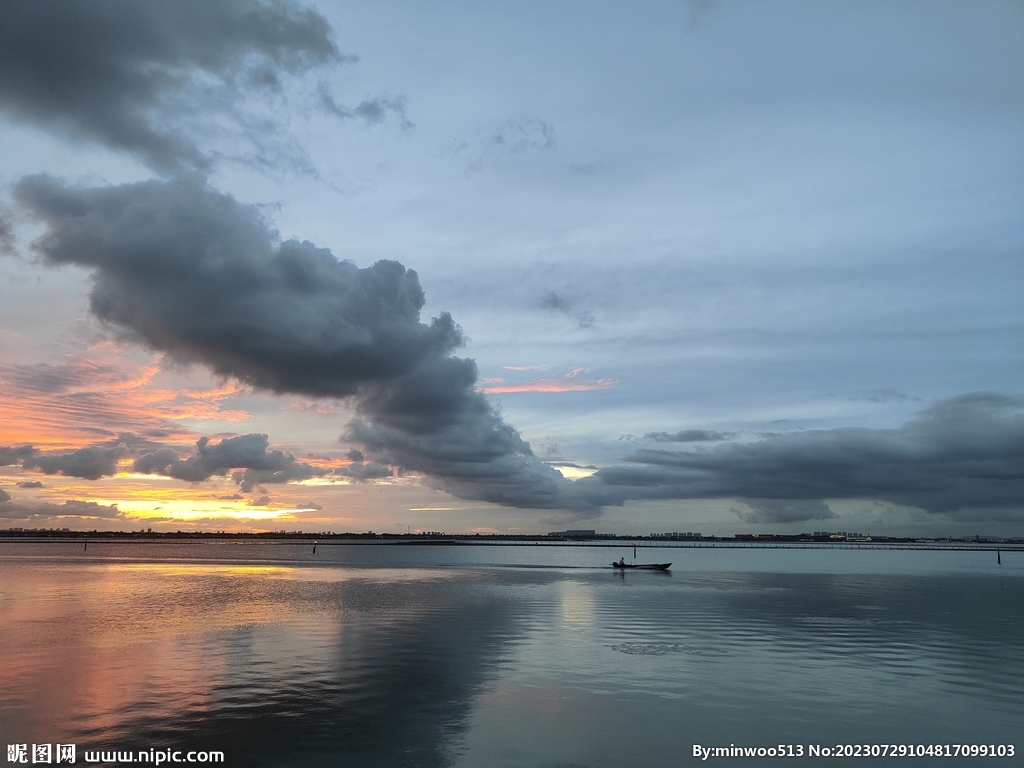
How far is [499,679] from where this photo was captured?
112 feet

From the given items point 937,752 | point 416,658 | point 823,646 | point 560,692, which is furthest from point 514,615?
point 937,752

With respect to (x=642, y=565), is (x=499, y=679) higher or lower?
higher

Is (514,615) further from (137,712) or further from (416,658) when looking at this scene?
(137,712)

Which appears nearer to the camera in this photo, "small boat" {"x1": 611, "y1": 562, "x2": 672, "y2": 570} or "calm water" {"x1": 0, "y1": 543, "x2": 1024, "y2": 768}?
"calm water" {"x1": 0, "y1": 543, "x2": 1024, "y2": 768}

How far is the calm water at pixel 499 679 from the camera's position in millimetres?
24594

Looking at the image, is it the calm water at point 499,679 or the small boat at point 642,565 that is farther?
the small boat at point 642,565

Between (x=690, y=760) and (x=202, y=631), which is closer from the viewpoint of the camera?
(x=690, y=760)

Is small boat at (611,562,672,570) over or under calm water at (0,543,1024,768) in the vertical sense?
under

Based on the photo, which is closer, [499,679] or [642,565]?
[499,679]

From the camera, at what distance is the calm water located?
24.6m

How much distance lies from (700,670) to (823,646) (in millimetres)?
13585

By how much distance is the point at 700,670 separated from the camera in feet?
119

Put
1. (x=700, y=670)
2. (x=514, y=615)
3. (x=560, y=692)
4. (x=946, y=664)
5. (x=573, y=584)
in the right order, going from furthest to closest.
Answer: (x=573, y=584), (x=514, y=615), (x=946, y=664), (x=700, y=670), (x=560, y=692)

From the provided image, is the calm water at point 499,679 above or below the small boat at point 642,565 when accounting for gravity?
above
